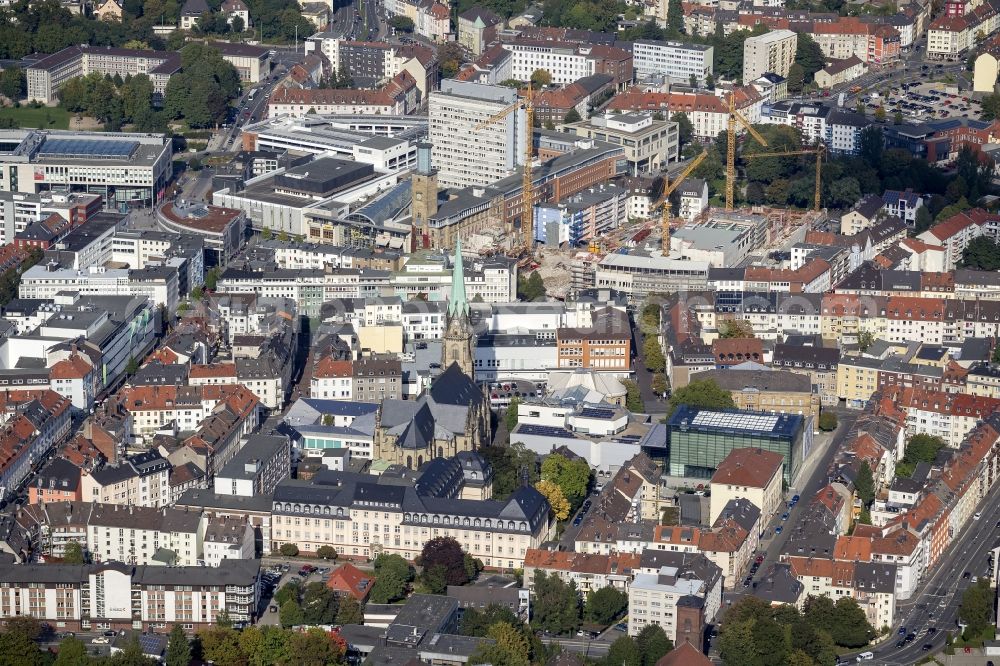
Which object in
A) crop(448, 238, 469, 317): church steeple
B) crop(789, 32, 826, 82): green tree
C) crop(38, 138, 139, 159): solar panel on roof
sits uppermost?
crop(448, 238, 469, 317): church steeple

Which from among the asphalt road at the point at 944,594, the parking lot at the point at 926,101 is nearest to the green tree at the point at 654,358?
the asphalt road at the point at 944,594

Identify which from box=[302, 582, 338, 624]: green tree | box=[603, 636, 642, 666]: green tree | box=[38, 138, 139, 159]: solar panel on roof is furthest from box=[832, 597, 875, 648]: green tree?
box=[38, 138, 139, 159]: solar panel on roof

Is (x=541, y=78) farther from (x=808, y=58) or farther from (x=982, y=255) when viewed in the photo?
(x=982, y=255)

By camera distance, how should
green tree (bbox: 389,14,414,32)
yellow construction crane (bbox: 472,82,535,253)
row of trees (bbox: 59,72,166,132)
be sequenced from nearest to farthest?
yellow construction crane (bbox: 472,82,535,253)
row of trees (bbox: 59,72,166,132)
green tree (bbox: 389,14,414,32)

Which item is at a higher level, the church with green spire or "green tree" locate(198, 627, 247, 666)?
the church with green spire

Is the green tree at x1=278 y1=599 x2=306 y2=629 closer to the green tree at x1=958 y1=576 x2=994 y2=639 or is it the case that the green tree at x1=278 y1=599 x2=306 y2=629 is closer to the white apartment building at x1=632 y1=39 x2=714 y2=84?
the green tree at x1=958 y1=576 x2=994 y2=639

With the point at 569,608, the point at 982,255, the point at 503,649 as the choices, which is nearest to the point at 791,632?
the point at 569,608

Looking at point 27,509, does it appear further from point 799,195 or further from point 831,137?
point 831,137

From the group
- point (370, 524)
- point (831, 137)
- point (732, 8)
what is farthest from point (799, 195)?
point (370, 524)
